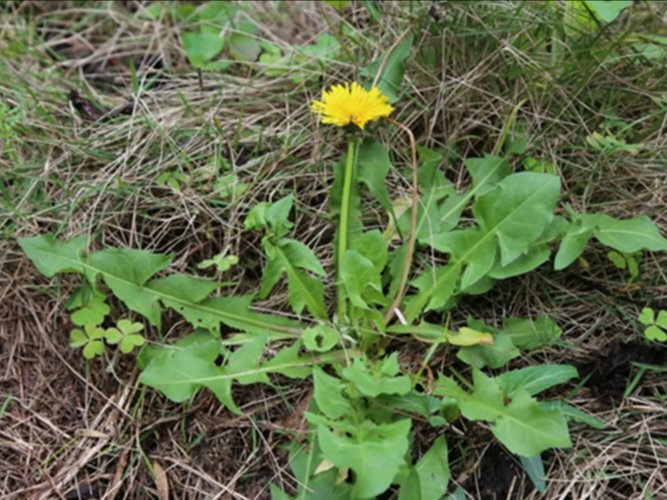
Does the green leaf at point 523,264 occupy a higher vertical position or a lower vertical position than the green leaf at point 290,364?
higher

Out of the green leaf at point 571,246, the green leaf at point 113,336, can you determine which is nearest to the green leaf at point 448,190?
the green leaf at point 571,246

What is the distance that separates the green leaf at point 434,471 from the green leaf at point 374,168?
61cm

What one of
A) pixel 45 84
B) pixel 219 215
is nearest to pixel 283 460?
pixel 219 215

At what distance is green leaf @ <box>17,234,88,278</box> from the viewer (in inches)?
71.9

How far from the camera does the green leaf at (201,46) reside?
243cm

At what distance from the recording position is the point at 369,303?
1849mm

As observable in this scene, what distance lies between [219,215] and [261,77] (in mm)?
562

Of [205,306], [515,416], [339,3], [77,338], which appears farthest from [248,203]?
[515,416]

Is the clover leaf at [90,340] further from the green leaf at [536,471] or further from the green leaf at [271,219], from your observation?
the green leaf at [536,471]

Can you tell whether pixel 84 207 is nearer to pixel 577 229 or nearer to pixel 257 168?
pixel 257 168

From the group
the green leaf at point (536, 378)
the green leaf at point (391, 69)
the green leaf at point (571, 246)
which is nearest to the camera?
the green leaf at point (536, 378)

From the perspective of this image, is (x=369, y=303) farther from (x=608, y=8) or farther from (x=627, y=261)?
(x=608, y=8)

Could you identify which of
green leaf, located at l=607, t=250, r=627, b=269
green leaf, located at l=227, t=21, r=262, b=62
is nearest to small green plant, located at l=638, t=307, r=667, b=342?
green leaf, located at l=607, t=250, r=627, b=269

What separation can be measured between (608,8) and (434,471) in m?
1.34
